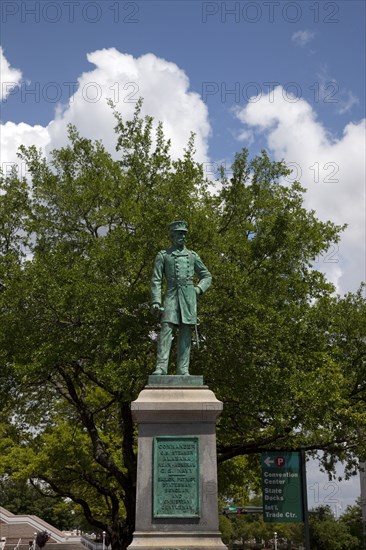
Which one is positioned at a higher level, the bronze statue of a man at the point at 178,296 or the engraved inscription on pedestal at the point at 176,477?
the bronze statue of a man at the point at 178,296

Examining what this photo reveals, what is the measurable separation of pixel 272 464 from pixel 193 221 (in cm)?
759

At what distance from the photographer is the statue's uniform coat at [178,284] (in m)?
12.6

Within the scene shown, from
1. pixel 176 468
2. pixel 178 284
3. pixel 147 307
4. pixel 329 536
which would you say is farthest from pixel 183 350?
pixel 329 536

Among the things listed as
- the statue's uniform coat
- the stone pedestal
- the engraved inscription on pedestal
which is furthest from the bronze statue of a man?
the engraved inscription on pedestal

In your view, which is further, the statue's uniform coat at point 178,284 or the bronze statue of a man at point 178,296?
the statue's uniform coat at point 178,284

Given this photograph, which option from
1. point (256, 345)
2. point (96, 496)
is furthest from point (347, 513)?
point (256, 345)

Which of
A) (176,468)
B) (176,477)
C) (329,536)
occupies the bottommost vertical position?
(329,536)

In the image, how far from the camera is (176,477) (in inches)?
442

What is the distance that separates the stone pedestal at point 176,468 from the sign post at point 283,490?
7990mm

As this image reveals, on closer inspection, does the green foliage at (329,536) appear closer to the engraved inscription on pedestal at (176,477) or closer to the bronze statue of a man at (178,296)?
the bronze statue of a man at (178,296)

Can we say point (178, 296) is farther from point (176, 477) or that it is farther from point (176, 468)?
point (176, 477)

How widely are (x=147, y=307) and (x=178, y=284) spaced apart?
616 cm

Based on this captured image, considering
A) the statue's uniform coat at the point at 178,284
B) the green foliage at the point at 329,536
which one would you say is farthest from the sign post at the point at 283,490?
the green foliage at the point at 329,536

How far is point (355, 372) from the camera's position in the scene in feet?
72.8
